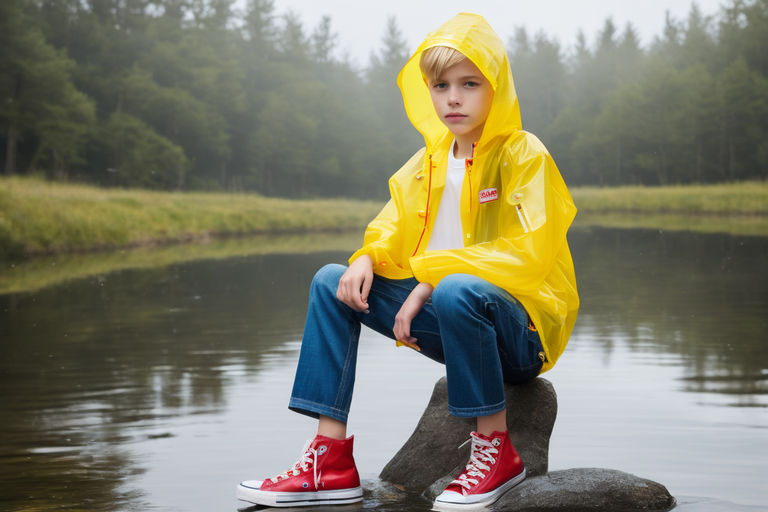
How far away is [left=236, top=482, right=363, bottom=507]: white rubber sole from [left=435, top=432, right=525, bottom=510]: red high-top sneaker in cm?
28

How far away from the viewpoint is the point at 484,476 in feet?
8.09

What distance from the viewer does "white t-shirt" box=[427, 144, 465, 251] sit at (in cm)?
272

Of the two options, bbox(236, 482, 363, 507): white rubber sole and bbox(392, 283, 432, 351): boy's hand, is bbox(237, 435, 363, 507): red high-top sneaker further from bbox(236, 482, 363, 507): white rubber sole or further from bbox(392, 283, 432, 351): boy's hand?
bbox(392, 283, 432, 351): boy's hand

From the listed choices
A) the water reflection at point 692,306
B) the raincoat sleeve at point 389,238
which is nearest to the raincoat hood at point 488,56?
the raincoat sleeve at point 389,238

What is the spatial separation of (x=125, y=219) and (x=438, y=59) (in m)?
17.8

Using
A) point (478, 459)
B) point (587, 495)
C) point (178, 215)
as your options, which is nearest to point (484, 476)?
point (478, 459)

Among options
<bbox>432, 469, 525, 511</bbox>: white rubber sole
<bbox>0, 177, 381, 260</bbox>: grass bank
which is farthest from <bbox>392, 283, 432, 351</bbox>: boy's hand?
<bbox>0, 177, 381, 260</bbox>: grass bank

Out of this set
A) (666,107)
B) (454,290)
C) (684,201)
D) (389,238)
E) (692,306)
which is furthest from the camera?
(666,107)

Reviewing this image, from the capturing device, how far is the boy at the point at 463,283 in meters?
2.46

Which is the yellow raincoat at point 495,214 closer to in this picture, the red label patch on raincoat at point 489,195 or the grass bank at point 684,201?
the red label patch on raincoat at point 489,195

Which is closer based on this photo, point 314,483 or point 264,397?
point 314,483

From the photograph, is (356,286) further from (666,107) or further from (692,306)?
(666,107)

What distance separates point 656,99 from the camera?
55844 mm

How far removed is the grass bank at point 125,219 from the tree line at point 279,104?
11438 millimetres
